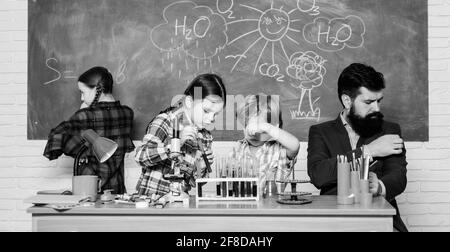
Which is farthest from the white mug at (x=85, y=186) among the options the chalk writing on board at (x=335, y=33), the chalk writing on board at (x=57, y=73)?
the chalk writing on board at (x=335, y=33)

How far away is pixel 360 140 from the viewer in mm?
2785

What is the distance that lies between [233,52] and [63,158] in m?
1.20

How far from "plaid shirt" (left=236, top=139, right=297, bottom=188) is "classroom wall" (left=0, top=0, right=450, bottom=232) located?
1.94 ft

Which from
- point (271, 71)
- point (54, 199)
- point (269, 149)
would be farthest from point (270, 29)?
point (54, 199)

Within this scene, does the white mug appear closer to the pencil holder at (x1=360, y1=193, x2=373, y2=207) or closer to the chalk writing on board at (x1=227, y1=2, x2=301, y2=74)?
the pencil holder at (x1=360, y1=193, x2=373, y2=207)

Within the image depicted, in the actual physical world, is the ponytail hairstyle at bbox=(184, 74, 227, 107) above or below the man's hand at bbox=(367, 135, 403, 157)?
above

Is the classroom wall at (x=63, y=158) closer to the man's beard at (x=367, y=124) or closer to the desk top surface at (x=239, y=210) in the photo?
the man's beard at (x=367, y=124)

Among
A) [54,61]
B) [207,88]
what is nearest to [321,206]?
[207,88]

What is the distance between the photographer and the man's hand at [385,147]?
104 inches

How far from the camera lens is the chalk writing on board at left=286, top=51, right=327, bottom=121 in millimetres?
3375

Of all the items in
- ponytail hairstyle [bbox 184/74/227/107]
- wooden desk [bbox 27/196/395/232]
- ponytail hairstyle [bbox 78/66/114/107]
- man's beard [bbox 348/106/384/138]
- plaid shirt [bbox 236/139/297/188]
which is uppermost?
ponytail hairstyle [bbox 78/66/114/107]

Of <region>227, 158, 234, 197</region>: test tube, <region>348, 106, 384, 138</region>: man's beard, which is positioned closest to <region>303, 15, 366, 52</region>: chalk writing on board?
<region>348, 106, 384, 138</region>: man's beard

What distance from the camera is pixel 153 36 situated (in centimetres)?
343
